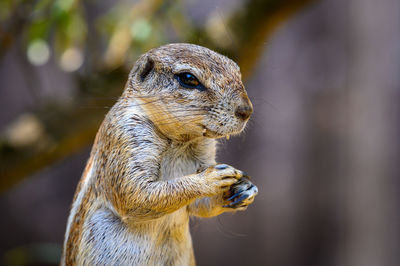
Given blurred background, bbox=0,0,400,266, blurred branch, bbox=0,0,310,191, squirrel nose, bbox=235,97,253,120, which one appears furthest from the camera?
blurred background, bbox=0,0,400,266

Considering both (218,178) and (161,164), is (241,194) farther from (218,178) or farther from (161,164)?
(161,164)

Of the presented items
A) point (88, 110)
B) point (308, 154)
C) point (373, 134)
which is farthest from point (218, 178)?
point (373, 134)

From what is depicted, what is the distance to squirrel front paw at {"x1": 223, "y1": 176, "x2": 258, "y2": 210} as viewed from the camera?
4.01 feet

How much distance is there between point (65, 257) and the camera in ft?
4.91

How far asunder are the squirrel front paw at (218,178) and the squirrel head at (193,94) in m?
0.09

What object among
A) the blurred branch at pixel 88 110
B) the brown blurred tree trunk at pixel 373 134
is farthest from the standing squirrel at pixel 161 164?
the brown blurred tree trunk at pixel 373 134

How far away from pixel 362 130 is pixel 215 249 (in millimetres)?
1679

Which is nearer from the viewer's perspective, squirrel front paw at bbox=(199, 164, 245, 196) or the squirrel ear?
squirrel front paw at bbox=(199, 164, 245, 196)

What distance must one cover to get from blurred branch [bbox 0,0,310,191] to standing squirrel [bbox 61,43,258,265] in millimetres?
1388

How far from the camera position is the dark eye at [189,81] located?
4.02 feet

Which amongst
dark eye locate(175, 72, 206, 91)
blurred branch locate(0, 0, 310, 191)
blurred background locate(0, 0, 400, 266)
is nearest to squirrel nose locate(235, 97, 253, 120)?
dark eye locate(175, 72, 206, 91)

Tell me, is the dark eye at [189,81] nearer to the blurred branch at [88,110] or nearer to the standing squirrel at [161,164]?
the standing squirrel at [161,164]

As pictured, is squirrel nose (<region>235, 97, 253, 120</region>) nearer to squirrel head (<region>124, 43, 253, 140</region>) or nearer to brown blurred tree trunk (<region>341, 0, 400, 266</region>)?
squirrel head (<region>124, 43, 253, 140</region>)

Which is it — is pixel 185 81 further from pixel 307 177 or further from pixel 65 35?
pixel 307 177
